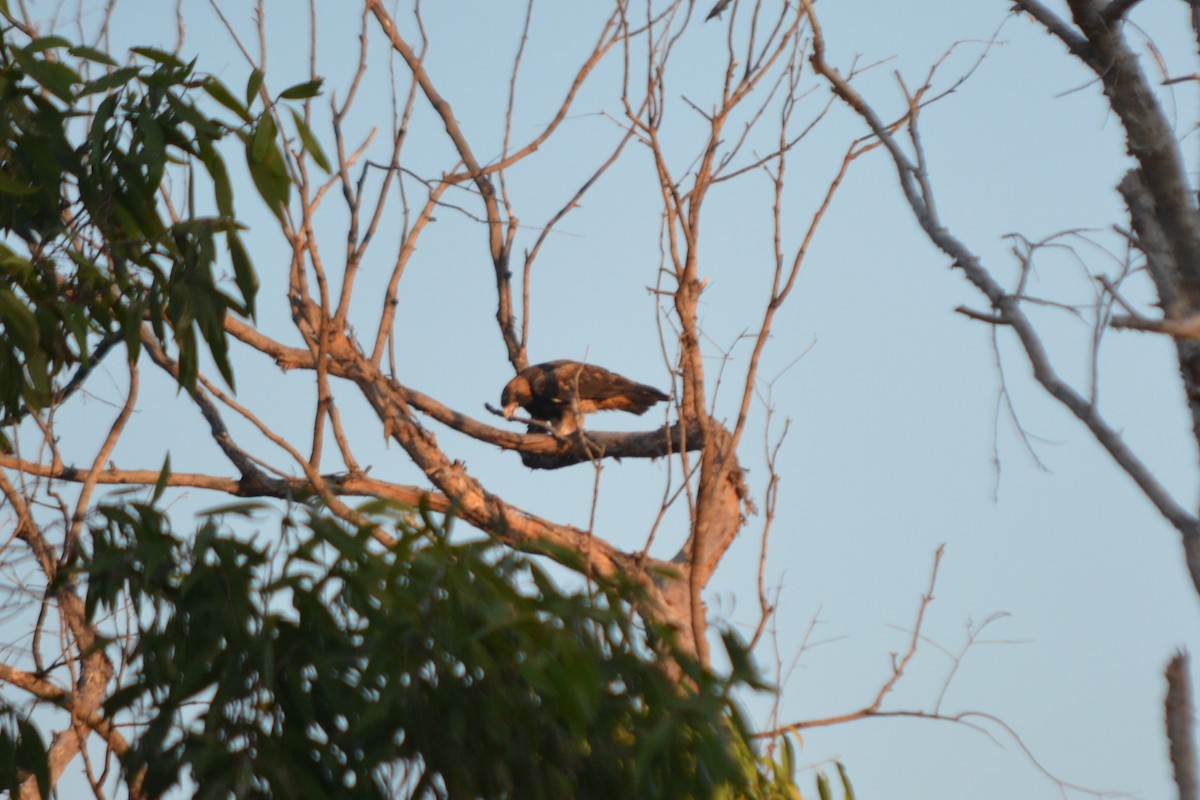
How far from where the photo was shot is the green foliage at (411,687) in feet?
5.27

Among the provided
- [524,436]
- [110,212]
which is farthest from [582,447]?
[110,212]

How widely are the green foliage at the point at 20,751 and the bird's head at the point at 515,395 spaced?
3.25 meters

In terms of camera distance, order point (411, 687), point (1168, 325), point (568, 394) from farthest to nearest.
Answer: point (568, 394) → point (411, 687) → point (1168, 325)

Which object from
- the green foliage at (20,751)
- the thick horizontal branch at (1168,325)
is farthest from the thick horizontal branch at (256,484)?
the thick horizontal branch at (1168,325)

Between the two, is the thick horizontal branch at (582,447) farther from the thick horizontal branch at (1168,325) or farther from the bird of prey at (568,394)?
the thick horizontal branch at (1168,325)

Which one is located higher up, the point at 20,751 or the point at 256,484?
the point at 256,484

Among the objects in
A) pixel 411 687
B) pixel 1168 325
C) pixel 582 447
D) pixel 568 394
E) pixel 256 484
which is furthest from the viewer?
pixel 568 394

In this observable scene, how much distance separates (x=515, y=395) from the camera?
214 inches

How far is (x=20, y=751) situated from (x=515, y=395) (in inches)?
145

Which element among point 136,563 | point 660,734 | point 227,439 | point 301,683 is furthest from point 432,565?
point 227,439

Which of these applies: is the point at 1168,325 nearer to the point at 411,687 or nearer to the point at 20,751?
the point at 411,687

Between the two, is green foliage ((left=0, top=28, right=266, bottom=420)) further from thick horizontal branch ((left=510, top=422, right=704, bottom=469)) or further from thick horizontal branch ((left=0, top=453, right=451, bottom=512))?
thick horizontal branch ((left=510, top=422, right=704, bottom=469))

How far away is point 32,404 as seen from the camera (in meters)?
2.21

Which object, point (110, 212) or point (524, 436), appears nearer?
point (110, 212)
